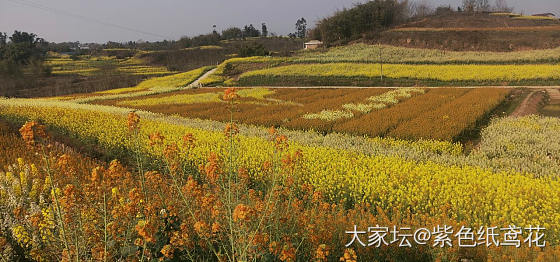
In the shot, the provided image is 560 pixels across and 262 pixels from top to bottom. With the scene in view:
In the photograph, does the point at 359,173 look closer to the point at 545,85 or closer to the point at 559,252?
the point at 559,252

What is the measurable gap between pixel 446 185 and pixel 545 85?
25837 millimetres

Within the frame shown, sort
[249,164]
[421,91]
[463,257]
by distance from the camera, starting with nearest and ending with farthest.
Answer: [463,257], [249,164], [421,91]

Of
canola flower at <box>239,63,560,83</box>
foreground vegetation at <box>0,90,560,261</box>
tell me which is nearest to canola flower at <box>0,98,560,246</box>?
foreground vegetation at <box>0,90,560,261</box>

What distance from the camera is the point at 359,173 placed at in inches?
239

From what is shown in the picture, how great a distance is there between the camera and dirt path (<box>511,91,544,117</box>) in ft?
48.6

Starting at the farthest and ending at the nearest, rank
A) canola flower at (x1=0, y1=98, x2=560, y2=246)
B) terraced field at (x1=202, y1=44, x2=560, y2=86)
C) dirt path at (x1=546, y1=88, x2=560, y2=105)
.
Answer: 1. terraced field at (x1=202, y1=44, x2=560, y2=86)
2. dirt path at (x1=546, y1=88, x2=560, y2=105)
3. canola flower at (x1=0, y1=98, x2=560, y2=246)

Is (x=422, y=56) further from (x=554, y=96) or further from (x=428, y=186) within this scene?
(x=428, y=186)

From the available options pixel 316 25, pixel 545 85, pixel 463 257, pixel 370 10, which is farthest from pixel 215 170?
pixel 316 25

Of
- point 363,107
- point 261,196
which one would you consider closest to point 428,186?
point 261,196

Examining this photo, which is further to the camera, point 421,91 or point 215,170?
point 421,91

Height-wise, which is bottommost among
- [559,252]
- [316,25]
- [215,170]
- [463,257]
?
[463,257]

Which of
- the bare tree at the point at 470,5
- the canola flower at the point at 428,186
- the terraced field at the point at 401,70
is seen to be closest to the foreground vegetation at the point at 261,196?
the canola flower at the point at 428,186

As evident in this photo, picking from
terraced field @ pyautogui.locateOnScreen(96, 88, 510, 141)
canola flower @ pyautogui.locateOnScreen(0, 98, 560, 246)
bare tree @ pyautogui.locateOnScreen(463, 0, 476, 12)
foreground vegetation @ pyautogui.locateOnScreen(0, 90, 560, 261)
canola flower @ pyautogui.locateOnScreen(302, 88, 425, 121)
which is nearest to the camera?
foreground vegetation @ pyautogui.locateOnScreen(0, 90, 560, 261)

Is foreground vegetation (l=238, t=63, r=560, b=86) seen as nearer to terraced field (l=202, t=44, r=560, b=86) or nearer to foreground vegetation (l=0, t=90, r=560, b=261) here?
terraced field (l=202, t=44, r=560, b=86)
